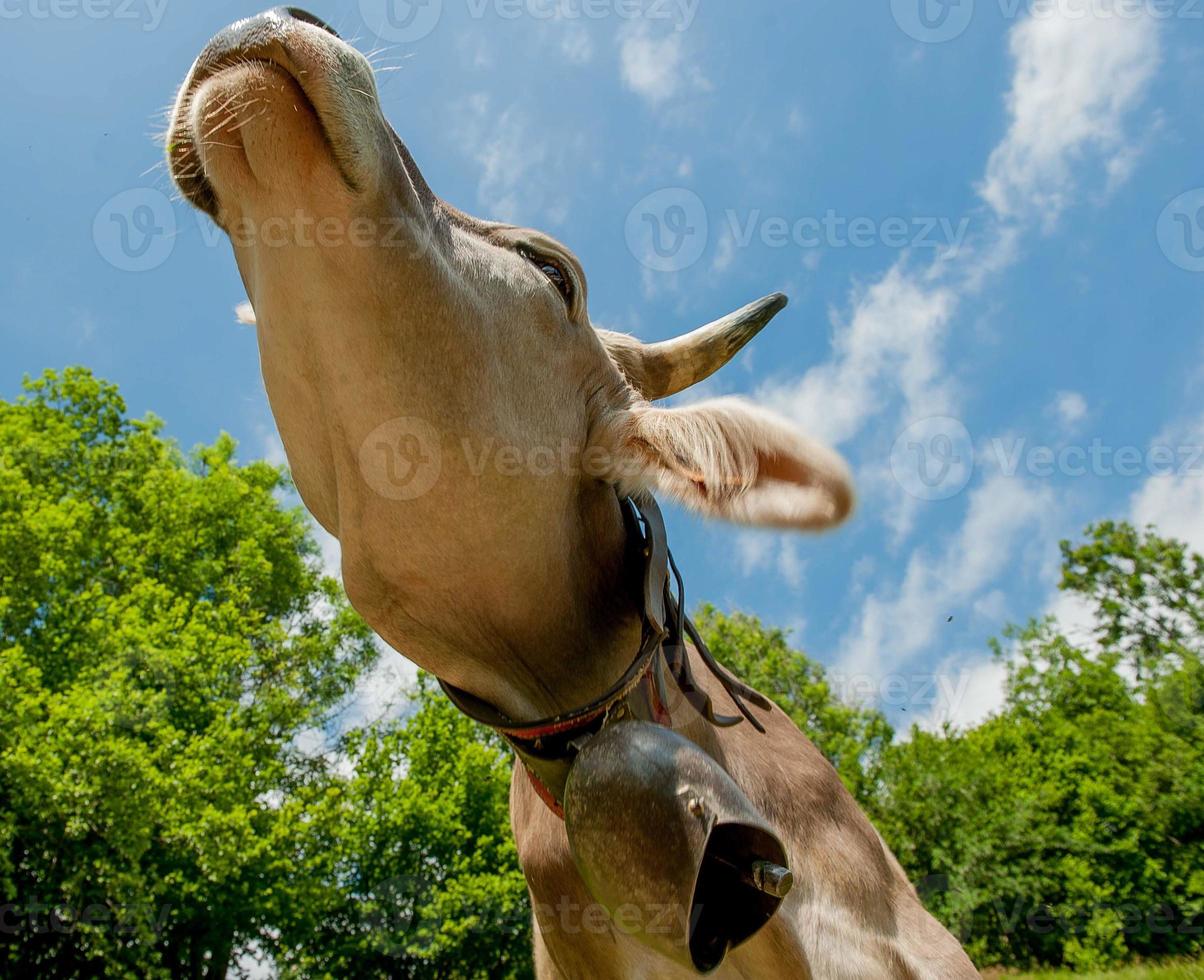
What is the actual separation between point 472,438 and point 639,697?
2.69ft

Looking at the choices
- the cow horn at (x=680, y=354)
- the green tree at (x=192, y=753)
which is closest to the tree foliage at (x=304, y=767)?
the green tree at (x=192, y=753)

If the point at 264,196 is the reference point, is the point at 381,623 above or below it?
below

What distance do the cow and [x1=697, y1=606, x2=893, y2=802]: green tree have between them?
2850cm

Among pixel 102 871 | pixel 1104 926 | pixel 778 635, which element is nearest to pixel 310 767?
pixel 102 871

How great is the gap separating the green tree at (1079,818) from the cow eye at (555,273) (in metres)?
30.5

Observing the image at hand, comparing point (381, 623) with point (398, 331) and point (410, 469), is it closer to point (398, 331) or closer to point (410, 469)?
point (410, 469)

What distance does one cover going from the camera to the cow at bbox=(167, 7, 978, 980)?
6.06 ft

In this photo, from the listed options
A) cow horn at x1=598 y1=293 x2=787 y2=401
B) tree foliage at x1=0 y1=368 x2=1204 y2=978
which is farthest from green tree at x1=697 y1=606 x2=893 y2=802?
cow horn at x1=598 y1=293 x2=787 y2=401

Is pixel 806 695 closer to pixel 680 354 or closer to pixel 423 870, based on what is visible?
pixel 423 870

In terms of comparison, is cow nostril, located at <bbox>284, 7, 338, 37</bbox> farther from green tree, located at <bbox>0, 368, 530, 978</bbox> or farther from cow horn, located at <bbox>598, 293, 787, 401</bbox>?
green tree, located at <bbox>0, 368, 530, 978</bbox>

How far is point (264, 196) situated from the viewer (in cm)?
186

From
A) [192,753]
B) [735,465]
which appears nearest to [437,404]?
[735,465]

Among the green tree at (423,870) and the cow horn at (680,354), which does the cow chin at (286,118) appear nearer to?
the cow horn at (680,354)

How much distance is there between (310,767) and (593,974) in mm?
22202
